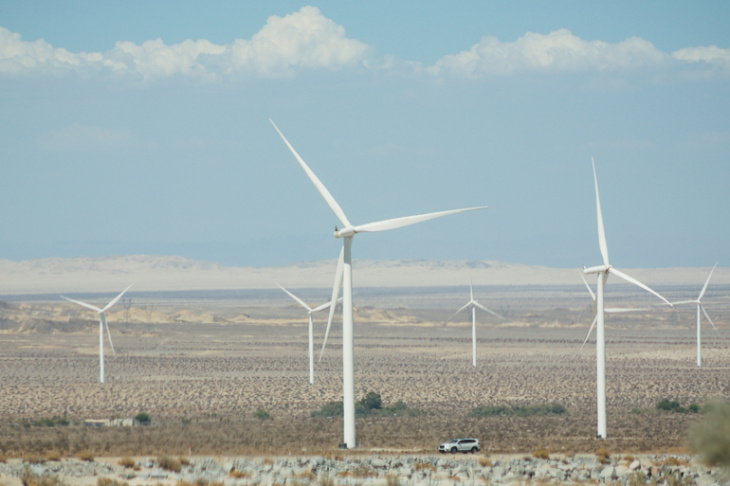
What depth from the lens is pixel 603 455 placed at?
94.8 ft

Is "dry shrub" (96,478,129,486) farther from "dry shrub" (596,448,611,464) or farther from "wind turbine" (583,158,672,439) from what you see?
"wind turbine" (583,158,672,439)

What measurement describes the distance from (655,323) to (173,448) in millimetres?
106147

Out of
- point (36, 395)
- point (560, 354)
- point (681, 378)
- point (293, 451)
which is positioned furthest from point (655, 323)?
point (293, 451)

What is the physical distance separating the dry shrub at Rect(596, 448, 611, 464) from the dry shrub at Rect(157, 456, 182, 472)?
12.2m

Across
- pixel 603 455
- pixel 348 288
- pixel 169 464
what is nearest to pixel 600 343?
pixel 603 455

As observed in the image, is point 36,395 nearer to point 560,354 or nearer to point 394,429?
point 394,429

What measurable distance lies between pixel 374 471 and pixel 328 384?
33161 mm

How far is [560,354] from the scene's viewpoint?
269 feet

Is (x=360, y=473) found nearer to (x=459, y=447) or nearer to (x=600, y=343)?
(x=459, y=447)

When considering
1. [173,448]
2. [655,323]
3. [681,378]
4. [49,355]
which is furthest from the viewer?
[655,323]

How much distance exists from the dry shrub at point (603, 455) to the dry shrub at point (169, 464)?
40.1 feet

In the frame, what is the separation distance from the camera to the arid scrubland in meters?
34.1

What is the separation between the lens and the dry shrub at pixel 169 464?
1034 inches

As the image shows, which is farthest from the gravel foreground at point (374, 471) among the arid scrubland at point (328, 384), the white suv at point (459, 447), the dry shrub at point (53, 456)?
the arid scrubland at point (328, 384)
